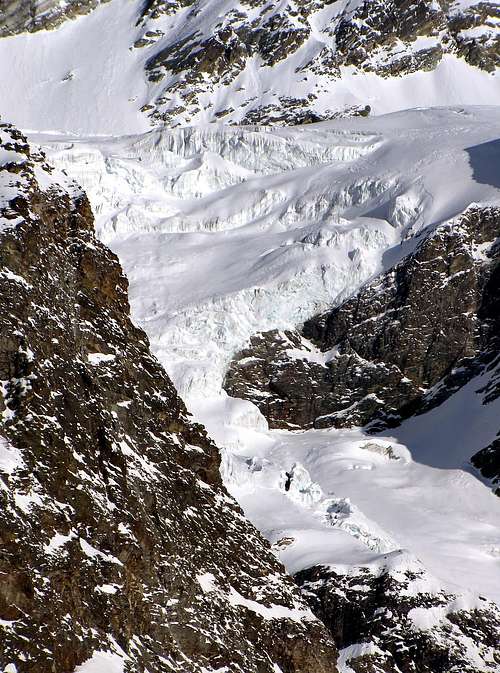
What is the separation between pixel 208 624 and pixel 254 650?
2.05 meters

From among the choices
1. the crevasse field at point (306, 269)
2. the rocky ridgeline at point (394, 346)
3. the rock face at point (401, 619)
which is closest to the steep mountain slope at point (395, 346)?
the rocky ridgeline at point (394, 346)

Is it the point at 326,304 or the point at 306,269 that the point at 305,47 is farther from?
the point at 326,304

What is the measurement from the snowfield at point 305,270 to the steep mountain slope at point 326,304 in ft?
0.60

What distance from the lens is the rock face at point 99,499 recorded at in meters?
28.8

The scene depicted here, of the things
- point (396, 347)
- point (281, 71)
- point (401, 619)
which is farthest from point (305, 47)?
point (401, 619)

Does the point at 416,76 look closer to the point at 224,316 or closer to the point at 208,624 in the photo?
the point at 224,316

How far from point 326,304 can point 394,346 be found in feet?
21.9

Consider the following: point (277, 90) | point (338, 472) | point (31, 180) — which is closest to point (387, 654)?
point (338, 472)

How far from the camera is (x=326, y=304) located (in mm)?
109438

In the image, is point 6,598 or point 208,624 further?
point 208,624

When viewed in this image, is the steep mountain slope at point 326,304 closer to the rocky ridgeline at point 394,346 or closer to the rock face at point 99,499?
the rocky ridgeline at point 394,346

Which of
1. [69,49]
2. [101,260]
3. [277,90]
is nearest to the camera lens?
[101,260]

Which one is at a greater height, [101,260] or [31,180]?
[31,180]

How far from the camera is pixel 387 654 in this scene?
6531 centimetres
